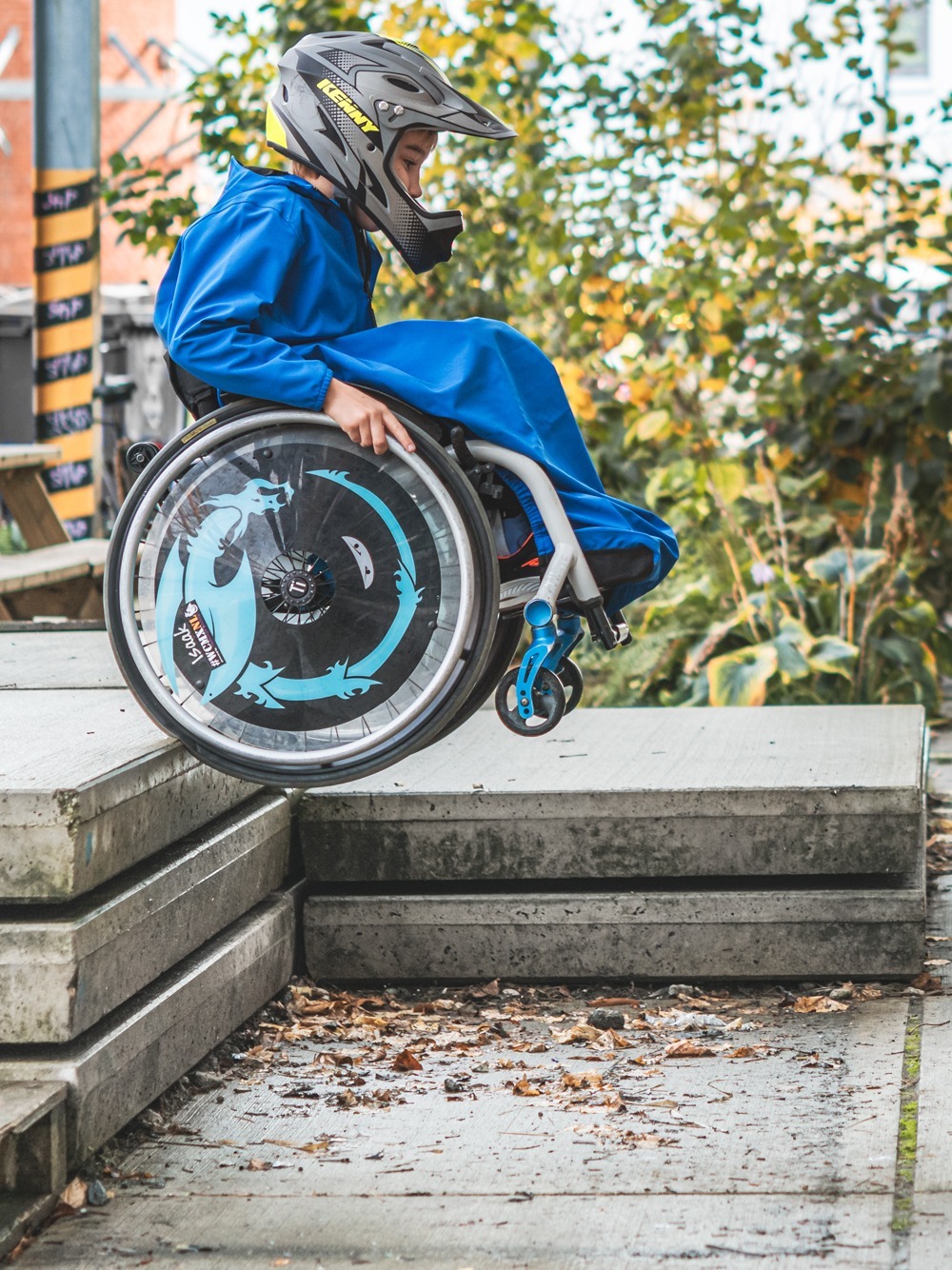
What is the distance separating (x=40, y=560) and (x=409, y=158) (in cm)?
457

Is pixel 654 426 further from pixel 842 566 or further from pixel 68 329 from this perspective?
pixel 68 329

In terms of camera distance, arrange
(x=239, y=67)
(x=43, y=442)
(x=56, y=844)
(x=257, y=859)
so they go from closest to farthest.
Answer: (x=56, y=844) < (x=257, y=859) < (x=239, y=67) < (x=43, y=442)

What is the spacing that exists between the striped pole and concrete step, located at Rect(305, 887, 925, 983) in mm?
5260

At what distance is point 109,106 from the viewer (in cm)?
2781

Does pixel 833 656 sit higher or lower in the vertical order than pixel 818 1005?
higher

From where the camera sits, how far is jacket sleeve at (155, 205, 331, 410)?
8.85 feet

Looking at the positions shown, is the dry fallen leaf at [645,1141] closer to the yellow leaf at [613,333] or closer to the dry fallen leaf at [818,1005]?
the dry fallen leaf at [818,1005]

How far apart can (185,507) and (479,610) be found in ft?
1.79

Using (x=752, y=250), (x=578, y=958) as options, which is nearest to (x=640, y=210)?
(x=752, y=250)

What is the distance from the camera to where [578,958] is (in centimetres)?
371

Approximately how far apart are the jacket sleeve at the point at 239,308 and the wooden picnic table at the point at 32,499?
491cm

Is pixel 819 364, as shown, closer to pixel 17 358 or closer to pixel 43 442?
pixel 43 442

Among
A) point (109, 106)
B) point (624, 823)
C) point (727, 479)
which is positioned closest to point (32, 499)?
point (727, 479)

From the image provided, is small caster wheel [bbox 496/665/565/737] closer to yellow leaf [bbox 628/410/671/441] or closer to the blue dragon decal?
the blue dragon decal
